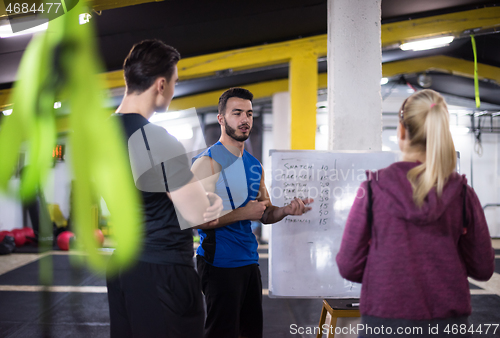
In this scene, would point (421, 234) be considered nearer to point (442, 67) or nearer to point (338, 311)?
point (338, 311)

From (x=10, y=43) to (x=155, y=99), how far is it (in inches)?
93.2

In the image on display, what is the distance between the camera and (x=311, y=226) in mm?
1977

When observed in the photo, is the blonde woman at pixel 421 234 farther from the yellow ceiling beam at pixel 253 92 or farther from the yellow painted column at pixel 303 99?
the yellow ceiling beam at pixel 253 92

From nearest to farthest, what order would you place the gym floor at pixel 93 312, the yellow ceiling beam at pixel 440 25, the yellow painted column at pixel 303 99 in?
the gym floor at pixel 93 312 → the yellow ceiling beam at pixel 440 25 → the yellow painted column at pixel 303 99

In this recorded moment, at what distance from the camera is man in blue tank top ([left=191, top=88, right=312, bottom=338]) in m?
1.62

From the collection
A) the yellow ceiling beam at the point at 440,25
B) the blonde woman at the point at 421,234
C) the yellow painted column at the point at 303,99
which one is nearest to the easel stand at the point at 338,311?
the blonde woman at the point at 421,234

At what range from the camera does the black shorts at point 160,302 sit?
958 millimetres

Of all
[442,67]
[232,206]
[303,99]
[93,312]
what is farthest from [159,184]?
[442,67]

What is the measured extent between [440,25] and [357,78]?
7.88 ft

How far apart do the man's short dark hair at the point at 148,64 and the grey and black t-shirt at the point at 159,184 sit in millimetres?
114

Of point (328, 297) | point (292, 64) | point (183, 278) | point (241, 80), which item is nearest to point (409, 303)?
point (183, 278)

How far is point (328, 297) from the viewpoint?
1.97 m

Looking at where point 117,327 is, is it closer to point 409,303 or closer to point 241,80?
point 409,303

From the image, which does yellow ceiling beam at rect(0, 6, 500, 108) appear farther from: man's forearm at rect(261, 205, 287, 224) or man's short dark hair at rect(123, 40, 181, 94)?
man's short dark hair at rect(123, 40, 181, 94)
